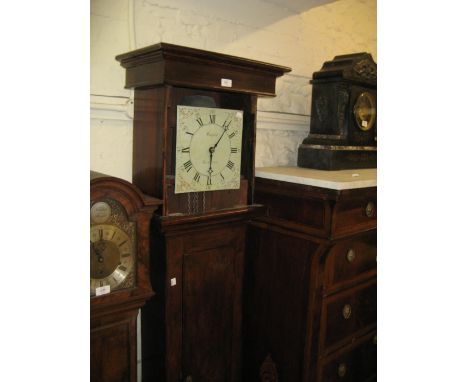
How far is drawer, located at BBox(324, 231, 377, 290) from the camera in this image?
183cm

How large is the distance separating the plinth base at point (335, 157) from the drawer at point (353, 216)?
31 centimetres

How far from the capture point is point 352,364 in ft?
6.77

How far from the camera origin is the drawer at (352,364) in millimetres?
1912

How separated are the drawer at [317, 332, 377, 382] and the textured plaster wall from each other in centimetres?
108

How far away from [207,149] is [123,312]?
697 millimetres

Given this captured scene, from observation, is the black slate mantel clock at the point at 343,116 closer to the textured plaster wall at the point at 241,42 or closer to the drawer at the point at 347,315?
the textured plaster wall at the point at 241,42

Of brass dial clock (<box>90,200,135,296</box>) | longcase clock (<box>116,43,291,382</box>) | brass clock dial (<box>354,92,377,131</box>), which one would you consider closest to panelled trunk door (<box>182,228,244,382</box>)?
longcase clock (<box>116,43,291,382</box>)

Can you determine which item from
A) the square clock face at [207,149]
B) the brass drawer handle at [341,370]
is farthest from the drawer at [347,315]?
the square clock face at [207,149]

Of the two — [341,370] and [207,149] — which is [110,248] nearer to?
[207,149]
